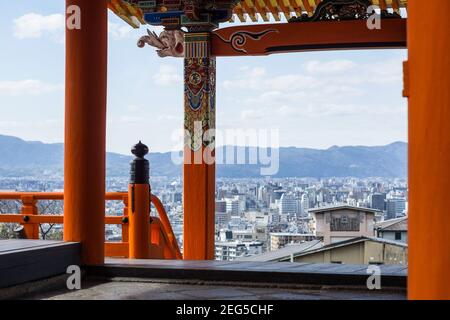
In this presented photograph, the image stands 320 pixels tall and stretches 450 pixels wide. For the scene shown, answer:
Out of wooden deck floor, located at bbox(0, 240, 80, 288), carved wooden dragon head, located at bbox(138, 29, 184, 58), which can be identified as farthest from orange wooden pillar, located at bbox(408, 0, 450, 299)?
carved wooden dragon head, located at bbox(138, 29, 184, 58)

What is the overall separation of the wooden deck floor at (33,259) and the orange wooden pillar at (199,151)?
10.6ft

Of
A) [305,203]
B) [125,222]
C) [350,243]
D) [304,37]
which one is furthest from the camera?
[305,203]

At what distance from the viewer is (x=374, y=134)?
1997 cm

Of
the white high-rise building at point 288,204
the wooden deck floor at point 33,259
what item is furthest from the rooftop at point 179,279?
the white high-rise building at point 288,204

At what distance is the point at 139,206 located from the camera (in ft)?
20.8

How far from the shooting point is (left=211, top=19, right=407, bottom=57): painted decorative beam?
24.5 feet

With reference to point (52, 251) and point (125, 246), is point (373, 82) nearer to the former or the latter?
point (125, 246)

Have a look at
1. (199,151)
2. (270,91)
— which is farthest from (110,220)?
(270,91)

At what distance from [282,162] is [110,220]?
3.87 m

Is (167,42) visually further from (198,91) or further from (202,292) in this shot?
(202,292)

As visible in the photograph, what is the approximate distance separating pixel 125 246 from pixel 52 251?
2.40 m

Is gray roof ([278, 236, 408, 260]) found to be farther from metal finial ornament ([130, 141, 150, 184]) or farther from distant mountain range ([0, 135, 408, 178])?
metal finial ornament ([130, 141, 150, 184])

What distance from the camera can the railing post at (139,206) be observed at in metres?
6.23

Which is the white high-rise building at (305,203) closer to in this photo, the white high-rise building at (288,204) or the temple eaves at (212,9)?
the white high-rise building at (288,204)
